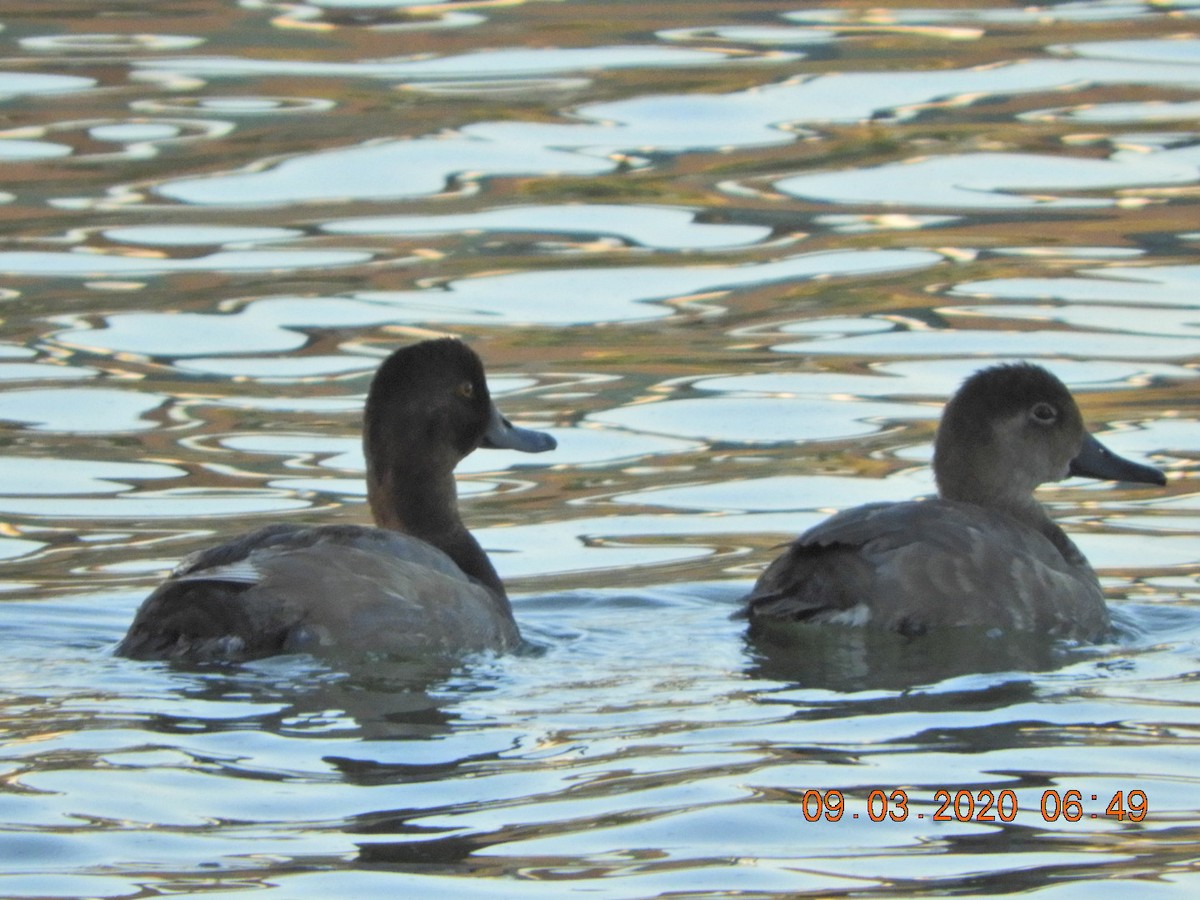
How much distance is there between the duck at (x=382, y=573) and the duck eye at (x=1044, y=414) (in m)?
2.17

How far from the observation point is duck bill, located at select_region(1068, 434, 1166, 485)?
1045cm

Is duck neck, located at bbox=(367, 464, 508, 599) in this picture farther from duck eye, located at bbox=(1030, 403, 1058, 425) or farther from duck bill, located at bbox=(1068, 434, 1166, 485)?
duck bill, located at bbox=(1068, 434, 1166, 485)

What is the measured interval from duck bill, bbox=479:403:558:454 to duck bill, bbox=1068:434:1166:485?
2143 mm

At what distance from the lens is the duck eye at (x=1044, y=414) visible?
1016 cm

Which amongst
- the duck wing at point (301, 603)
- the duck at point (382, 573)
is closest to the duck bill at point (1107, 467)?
the duck at point (382, 573)

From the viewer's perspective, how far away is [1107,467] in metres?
10.5

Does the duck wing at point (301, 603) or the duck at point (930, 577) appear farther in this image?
the duck at point (930, 577)

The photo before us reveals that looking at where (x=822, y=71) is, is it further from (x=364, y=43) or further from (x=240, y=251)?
(x=240, y=251)

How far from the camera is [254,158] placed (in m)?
18.5

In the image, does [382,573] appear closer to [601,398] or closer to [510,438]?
[510,438]

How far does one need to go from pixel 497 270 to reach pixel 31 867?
9.76m

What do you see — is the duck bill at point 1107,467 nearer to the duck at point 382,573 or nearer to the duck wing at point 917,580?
the duck wing at point 917,580
